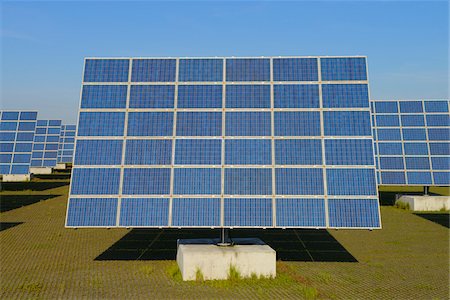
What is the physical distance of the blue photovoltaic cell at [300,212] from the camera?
1477 centimetres

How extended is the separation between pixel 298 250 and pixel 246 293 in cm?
755

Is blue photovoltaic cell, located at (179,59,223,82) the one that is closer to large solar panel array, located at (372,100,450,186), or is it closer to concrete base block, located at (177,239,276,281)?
concrete base block, located at (177,239,276,281)

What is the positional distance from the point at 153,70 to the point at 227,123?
169 inches

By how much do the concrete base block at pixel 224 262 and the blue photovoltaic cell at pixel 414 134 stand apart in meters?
23.7

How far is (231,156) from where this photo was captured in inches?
613

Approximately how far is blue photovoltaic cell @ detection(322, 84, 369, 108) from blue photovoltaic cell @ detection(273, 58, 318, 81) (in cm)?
85

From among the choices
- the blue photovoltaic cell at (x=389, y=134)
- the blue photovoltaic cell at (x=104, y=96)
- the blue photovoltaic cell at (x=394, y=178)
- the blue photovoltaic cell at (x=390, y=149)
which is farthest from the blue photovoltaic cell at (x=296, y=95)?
the blue photovoltaic cell at (x=389, y=134)

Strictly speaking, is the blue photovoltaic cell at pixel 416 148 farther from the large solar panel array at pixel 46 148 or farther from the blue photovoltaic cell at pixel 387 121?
the large solar panel array at pixel 46 148

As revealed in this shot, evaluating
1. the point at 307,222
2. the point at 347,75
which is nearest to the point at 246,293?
the point at 307,222

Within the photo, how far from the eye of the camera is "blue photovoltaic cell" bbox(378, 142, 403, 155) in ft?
109

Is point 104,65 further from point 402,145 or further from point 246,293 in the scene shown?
point 402,145

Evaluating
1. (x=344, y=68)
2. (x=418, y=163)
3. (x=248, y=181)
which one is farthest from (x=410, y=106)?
(x=248, y=181)

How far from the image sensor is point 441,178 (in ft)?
103

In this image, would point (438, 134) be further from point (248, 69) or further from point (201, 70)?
point (201, 70)
